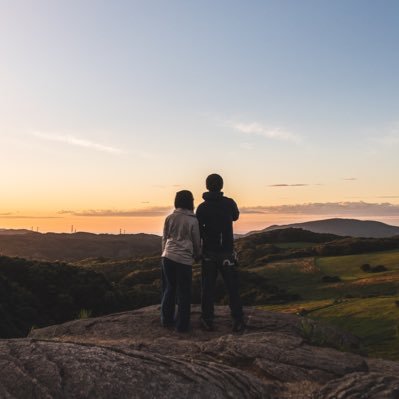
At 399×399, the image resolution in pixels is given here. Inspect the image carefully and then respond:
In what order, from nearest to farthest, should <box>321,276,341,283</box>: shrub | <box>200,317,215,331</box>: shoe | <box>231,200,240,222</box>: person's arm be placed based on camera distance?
<box>200,317,215,331</box>: shoe, <box>231,200,240,222</box>: person's arm, <box>321,276,341,283</box>: shrub

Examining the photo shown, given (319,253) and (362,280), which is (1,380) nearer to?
(362,280)

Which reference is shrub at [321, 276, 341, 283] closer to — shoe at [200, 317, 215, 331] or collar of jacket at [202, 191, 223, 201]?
shoe at [200, 317, 215, 331]

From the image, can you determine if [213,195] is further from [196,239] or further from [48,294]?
[48,294]

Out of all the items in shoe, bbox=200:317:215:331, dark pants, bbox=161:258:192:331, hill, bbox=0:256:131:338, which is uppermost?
dark pants, bbox=161:258:192:331

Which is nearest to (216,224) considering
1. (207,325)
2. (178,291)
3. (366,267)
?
(178,291)

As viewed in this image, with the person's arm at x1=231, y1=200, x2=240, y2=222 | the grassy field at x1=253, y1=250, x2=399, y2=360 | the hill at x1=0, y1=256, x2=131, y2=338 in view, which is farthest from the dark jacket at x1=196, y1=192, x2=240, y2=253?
the hill at x1=0, y1=256, x2=131, y2=338

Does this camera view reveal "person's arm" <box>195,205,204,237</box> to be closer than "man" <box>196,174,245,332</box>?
No

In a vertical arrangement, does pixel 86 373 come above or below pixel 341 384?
above

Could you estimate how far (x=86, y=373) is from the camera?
739cm

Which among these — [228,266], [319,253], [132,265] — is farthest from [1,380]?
[132,265]

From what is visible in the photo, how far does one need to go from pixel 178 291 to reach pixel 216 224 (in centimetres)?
195

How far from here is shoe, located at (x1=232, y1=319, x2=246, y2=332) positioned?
12.6 m

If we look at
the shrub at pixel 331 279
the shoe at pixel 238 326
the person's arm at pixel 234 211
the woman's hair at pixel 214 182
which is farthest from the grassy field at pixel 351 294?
the woman's hair at pixel 214 182

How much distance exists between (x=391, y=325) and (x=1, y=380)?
21.5 meters
